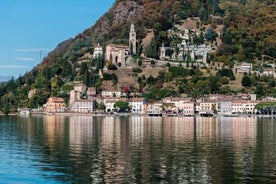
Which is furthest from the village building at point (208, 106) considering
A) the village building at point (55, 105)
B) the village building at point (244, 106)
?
the village building at point (55, 105)

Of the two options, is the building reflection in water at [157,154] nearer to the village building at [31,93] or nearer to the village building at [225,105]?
the village building at [225,105]

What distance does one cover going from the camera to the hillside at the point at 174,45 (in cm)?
10612

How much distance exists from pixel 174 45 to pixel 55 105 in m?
30.3

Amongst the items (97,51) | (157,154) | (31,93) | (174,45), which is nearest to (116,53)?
(97,51)

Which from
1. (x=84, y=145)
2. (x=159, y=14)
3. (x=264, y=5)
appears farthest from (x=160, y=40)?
(x=84, y=145)

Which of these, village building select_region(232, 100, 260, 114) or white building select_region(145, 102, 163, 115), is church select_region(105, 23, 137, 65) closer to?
white building select_region(145, 102, 163, 115)

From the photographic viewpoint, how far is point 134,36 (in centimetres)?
12700

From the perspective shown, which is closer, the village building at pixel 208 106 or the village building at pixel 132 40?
the village building at pixel 208 106

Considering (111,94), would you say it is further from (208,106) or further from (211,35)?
(211,35)

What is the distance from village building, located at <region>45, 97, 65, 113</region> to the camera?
10672 cm

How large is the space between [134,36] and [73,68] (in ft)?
51.4

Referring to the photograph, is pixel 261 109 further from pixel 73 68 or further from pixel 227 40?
→ pixel 73 68

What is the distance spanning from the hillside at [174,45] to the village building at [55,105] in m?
2.94

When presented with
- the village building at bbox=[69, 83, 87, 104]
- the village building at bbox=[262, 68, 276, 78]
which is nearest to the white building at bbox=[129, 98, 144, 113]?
the village building at bbox=[69, 83, 87, 104]
